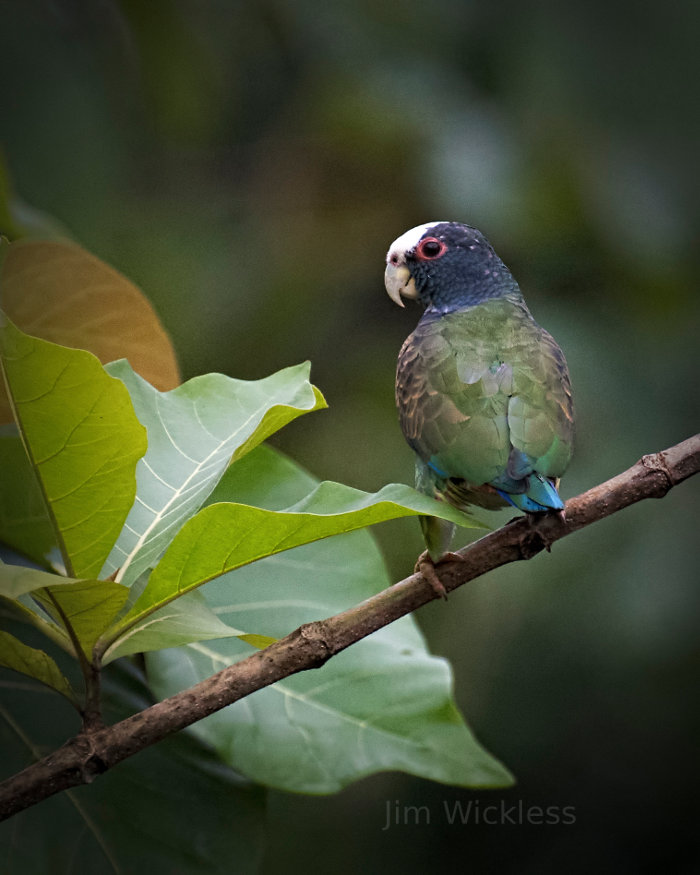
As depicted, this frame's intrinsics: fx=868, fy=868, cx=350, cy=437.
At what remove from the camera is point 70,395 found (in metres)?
0.52

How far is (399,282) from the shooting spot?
89cm

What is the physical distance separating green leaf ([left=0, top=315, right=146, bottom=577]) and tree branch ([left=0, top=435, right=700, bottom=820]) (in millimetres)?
113

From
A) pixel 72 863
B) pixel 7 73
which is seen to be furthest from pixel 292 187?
pixel 72 863

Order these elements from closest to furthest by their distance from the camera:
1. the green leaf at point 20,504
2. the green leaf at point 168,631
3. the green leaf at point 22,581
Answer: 1. the green leaf at point 22,581
2. the green leaf at point 168,631
3. the green leaf at point 20,504

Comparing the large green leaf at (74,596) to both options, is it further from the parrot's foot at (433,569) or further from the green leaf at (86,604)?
the parrot's foot at (433,569)

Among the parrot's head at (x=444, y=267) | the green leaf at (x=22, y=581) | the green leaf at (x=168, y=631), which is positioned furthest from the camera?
the parrot's head at (x=444, y=267)

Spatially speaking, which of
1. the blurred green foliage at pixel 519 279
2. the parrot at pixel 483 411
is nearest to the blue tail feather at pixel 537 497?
the parrot at pixel 483 411

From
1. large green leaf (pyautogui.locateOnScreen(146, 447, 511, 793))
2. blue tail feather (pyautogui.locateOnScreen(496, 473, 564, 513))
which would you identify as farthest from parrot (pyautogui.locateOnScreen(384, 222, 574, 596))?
large green leaf (pyautogui.locateOnScreen(146, 447, 511, 793))

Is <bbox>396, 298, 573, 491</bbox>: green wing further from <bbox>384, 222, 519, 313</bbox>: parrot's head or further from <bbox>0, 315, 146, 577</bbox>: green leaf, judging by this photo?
<bbox>0, 315, 146, 577</bbox>: green leaf

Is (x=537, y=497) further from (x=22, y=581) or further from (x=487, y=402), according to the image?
(x=22, y=581)

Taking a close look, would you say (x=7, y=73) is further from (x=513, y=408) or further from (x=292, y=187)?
(x=292, y=187)

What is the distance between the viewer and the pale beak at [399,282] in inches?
34.8

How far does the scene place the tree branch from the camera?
536 mm

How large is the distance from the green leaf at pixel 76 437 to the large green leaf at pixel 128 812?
0.72 ft
